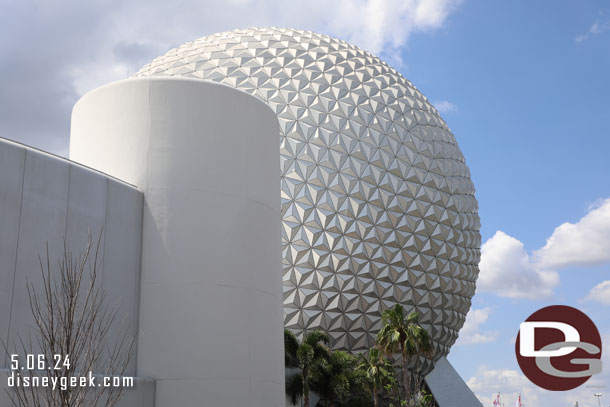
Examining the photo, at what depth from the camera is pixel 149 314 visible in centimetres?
1590

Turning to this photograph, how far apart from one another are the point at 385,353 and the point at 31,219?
15.8 m

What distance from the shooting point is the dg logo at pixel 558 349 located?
16359mm

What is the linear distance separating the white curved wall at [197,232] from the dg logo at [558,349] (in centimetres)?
647

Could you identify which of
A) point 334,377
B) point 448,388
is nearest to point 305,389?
point 334,377

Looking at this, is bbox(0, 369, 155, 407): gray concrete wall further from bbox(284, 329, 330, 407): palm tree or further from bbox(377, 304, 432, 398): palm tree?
bbox(377, 304, 432, 398): palm tree

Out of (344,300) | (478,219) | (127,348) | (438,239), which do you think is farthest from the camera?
(478,219)

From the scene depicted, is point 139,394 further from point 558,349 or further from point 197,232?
point 558,349

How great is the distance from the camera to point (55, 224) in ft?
46.4

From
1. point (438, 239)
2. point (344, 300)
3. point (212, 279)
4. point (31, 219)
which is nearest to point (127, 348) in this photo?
point (212, 279)

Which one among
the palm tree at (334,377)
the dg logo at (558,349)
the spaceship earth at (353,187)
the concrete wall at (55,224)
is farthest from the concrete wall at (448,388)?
the concrete wall at (55,224)

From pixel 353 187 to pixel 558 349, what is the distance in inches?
567

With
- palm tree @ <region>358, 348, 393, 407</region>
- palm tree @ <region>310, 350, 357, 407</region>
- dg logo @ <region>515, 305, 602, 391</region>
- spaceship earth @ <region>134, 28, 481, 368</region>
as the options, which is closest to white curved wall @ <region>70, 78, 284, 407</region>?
dg logo @ <region>515, 305, 602, 391</region>

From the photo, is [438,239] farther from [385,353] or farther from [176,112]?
[176,112]

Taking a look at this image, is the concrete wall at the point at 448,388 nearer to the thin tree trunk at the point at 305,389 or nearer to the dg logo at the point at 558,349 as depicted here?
the thin tree trunk at the point at 305,389
